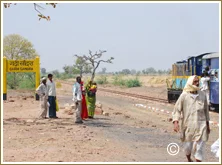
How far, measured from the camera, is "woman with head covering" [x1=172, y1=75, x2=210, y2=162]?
337 inches

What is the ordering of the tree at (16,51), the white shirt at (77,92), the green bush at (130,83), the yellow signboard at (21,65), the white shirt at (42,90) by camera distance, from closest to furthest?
the white shirt at (77,92)
the white shirt at (42,90)
the yellow signboard at (21,65)
the tree at (16,51)
the green bush at (130,83)

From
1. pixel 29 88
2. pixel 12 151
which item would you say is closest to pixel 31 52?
pixel 29 88

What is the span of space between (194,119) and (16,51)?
34693mm

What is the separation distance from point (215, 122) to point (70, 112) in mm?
5913

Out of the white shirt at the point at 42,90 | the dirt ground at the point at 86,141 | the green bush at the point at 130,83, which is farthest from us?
the green bush at the point at 130,83

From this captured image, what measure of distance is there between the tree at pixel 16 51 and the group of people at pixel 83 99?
24267 mm

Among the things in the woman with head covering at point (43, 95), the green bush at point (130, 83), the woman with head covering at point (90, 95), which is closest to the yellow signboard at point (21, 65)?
the woman with head covering at point (43, 95)

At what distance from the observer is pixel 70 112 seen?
63.9 feet

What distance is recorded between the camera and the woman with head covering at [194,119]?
857 centimetres

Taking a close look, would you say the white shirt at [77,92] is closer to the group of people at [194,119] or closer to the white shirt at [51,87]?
the white shirt at [51,87]

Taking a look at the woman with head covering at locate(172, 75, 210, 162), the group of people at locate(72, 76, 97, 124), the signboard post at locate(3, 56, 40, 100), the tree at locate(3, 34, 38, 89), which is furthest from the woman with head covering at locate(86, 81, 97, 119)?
the tree at locate(3, 34, 38, 89)

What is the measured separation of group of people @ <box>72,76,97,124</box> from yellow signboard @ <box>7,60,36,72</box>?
7.85m

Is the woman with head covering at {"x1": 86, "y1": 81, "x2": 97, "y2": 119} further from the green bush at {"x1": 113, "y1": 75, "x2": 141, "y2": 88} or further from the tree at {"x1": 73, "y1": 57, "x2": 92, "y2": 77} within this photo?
the green bush at {"x1": 113, "y1": 75, "x2": 141, "y2": 88}

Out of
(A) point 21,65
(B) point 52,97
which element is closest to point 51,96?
(B) point 52,97
